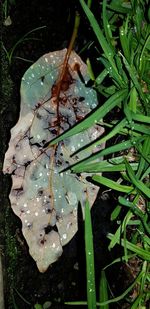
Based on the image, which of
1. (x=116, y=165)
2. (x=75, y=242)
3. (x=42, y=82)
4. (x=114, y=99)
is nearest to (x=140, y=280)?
(x=75, y=242)

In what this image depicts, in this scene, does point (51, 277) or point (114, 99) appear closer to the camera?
point (114, 99)

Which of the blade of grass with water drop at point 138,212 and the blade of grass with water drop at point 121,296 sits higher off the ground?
the blade of grass with water drop at point 138,212

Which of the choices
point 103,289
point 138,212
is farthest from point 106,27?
point 103,289

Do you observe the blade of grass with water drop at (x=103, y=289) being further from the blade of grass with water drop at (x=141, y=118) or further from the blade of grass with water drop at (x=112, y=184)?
the blade of grass with water drop at (x=141, y=118)

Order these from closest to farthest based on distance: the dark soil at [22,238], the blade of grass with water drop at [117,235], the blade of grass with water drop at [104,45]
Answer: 1. the blade of grass with water drop at [104,45]
2. the blade of grass with water drop at [117,235]
3. the dark soil at [22,238]

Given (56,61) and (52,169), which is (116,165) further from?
(56,61)

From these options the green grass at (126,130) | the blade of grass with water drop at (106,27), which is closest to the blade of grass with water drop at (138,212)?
the green grass at (126,130)
